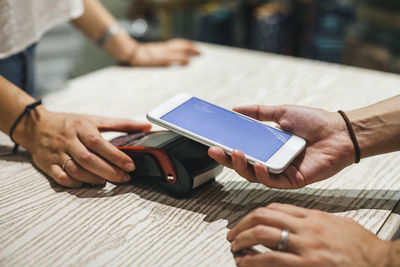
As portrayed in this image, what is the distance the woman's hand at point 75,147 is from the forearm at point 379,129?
44 cm

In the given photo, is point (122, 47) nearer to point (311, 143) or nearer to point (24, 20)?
point (24, 20)

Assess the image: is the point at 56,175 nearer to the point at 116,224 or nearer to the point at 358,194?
the point at 116,224

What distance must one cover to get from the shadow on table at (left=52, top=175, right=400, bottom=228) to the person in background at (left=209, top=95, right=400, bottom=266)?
0.12 feet

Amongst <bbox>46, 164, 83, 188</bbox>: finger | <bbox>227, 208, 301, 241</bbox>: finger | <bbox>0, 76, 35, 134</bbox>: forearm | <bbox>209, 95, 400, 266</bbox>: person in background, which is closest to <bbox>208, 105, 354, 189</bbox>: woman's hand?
<bbox>209, 95, 400, 266</bbox>: person in background

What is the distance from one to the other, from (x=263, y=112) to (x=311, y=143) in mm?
113

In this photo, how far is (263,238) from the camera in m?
0.56

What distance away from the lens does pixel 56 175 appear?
0.75 metres

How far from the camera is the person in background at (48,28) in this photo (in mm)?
962

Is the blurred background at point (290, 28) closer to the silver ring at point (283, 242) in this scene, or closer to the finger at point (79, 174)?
the finger at point (79, 174)

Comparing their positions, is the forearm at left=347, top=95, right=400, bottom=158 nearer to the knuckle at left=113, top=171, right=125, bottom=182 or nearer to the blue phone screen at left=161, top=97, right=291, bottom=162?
the blue phone screen at left=161, top=97, right=291, bottom=162

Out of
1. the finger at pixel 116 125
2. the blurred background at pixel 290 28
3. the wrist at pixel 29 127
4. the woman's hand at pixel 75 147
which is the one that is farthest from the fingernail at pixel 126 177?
the blurred background at pixel 290 28

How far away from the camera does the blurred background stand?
238cm

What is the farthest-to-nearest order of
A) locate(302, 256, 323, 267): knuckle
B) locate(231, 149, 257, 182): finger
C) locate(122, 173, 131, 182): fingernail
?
locate(122, 173, 131, 182): fingernail < locate(231, 149, 257, 182): finger < locate(302, 256, 323, 267): knuckle

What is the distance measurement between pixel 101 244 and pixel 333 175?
18.0 inches
